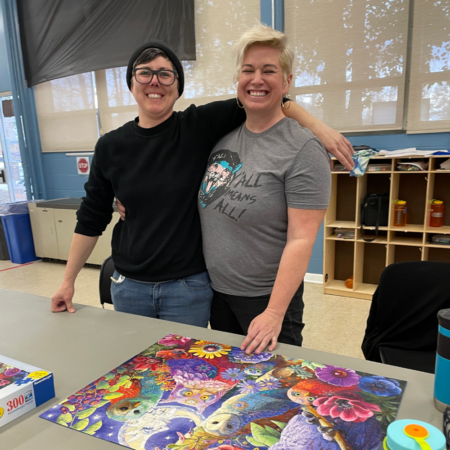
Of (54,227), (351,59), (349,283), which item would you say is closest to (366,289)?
(349,283)

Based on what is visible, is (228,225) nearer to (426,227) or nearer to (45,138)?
(426,227)

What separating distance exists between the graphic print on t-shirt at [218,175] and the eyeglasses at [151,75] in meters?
0.29

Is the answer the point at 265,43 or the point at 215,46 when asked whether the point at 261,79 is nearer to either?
the point at 265,43

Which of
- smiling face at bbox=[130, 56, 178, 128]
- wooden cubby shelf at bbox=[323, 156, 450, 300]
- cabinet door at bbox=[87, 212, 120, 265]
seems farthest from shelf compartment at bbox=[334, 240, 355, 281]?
smiling face at bbox=[130, 56, 178, 128]

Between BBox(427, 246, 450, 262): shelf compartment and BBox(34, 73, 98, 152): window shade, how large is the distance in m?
3.95

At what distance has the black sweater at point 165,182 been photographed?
1252 mm

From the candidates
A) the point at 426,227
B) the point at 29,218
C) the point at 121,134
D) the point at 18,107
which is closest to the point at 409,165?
the point at 426,227

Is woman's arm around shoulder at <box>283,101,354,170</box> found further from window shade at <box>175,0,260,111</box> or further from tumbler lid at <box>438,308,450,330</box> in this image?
window shade at <box>175,0,260,111</box>

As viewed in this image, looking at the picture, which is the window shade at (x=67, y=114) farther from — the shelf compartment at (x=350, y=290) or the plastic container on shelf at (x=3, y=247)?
the shelf compartment at (x=350, y=290)

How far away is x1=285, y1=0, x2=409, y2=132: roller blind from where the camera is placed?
3176mm

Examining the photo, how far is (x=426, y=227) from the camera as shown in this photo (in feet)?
10.2

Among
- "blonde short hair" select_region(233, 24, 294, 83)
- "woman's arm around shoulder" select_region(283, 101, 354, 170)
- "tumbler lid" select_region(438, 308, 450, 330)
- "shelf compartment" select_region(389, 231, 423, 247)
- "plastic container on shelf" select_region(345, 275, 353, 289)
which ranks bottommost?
"plastic container on shelf" select_region(345, 275, 353, 289)

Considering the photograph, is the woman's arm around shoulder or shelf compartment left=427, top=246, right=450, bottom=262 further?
shelf compartment left=427, top=246, right=450, bottom=262

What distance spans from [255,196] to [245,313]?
380 mm
